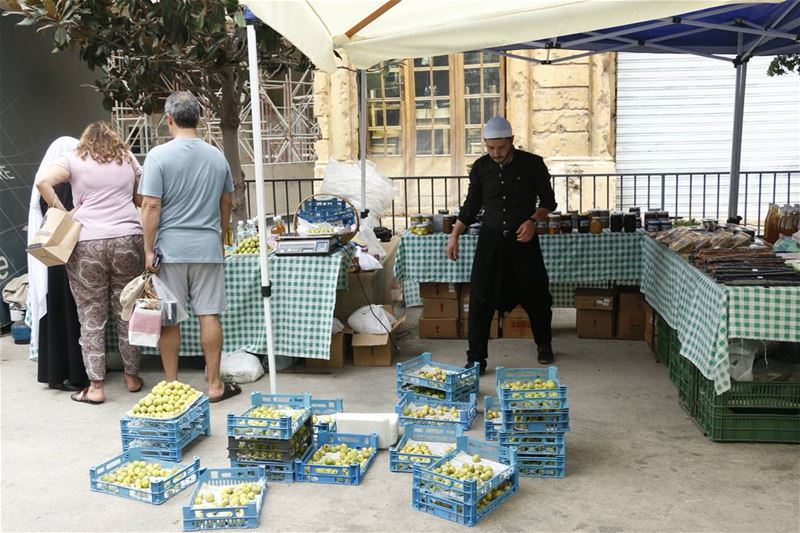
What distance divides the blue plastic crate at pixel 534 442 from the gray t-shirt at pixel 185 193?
7.72 ft

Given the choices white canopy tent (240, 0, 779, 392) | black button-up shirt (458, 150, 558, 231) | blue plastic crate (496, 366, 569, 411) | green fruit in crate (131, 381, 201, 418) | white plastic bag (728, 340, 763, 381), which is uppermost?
white canopy tent (240, 0, 779, 392)

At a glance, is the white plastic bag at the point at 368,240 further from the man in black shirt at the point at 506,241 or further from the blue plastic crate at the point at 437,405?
the blue plastic crate at the point at 437,405

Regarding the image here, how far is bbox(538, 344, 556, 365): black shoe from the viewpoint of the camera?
675cm

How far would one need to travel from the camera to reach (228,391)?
6.11 m

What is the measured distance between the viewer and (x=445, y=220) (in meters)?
7.52

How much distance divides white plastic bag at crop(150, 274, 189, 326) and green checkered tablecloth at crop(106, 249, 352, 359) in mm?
911

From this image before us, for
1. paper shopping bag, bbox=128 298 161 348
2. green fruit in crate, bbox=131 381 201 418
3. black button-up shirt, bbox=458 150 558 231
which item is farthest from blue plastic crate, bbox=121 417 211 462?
black button-up shirt, bbox=458 150 558 231

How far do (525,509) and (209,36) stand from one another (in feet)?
16.4

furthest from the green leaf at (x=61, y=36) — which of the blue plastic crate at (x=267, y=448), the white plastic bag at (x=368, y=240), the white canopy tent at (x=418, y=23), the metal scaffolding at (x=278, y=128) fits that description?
the metal scaffolding at (x=278, y=128)

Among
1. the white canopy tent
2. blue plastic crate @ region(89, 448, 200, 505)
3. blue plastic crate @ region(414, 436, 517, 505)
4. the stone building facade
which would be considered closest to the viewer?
blue plastic crate @ region(414, 436, 517, 505)

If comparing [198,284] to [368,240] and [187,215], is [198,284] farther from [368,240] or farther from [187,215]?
[368,240]

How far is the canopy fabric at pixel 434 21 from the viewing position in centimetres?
408

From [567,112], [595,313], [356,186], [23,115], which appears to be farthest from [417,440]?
[567,112]

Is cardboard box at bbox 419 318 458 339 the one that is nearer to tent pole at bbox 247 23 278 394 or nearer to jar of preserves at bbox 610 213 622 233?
jar of preserves at bbox 610 213 622 233
